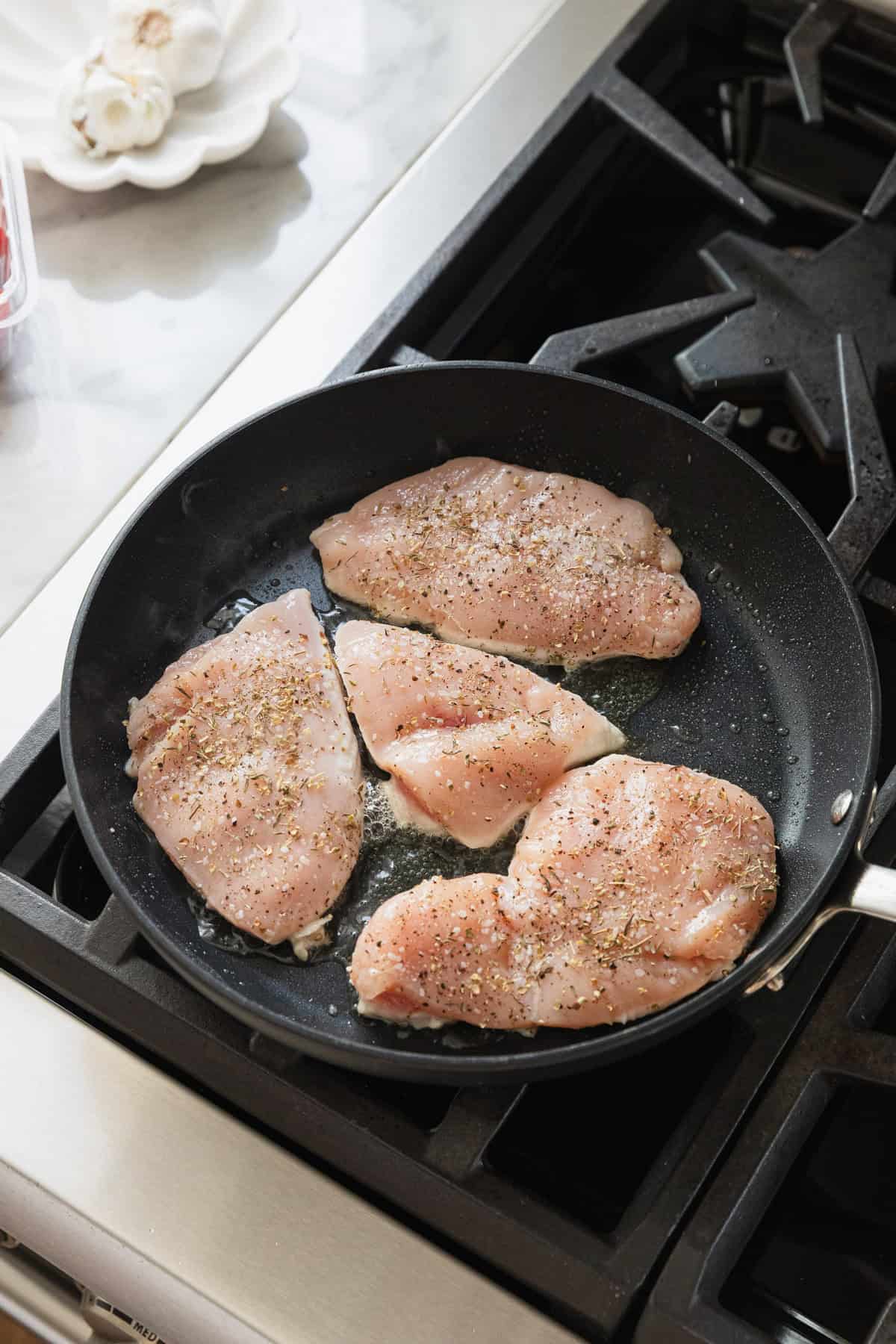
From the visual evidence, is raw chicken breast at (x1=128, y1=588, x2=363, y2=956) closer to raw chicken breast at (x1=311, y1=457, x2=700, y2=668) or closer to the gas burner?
raw chicken breast at (x1=311, y1=457, x2=700, y2=668)

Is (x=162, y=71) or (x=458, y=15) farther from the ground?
(x=458, y=15)

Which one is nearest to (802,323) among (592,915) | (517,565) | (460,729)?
(517,565)

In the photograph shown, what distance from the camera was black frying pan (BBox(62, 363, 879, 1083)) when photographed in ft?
4.00

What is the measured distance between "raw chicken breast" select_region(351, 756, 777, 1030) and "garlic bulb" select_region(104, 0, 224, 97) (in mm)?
1092

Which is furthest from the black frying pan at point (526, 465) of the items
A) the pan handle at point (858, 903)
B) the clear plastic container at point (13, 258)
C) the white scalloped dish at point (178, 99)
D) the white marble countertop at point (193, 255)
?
the white scalloped dish at point (178, 99)

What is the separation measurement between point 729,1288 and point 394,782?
0.58 m

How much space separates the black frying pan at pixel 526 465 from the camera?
4.00 feet

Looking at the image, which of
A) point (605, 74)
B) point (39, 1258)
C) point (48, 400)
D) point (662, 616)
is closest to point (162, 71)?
point (48, 400)

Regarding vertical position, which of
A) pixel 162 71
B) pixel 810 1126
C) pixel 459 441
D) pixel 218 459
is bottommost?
pixel 810 1126

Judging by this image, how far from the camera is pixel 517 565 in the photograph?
147 centimetres

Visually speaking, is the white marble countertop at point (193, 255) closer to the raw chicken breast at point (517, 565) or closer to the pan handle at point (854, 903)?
the raw chicken breast at point (517, 565)

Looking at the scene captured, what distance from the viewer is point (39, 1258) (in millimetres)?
1211

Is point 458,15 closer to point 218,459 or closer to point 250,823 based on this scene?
point 218,459

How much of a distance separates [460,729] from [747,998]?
41 centimetres
